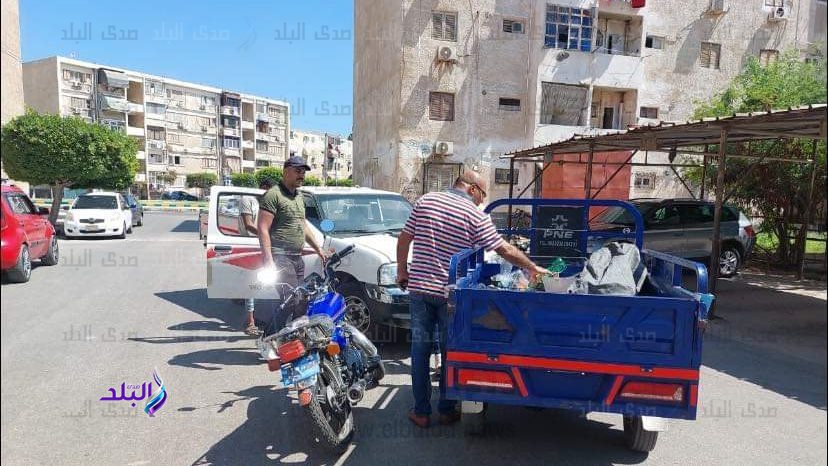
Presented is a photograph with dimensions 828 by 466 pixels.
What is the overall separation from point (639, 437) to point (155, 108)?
208 feet

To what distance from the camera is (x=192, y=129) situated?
63.1 m

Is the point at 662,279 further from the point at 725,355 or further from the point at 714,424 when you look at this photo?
the point at 725,355

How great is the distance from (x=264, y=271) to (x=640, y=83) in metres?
23.9

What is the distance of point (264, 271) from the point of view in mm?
5117

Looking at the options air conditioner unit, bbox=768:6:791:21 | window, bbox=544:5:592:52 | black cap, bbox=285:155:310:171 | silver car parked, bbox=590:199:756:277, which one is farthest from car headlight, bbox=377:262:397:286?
air conditioner unit, bbox=768:6:791:21

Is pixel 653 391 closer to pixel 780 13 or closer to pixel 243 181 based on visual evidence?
pixel 780 13

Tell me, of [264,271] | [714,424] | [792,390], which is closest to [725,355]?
[792,390]

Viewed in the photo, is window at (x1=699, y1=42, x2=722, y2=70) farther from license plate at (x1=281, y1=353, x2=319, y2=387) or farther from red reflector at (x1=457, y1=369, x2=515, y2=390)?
license plate at (x1=281, y1=353, x2=319, y2=387)

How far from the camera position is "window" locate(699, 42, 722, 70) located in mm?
25094

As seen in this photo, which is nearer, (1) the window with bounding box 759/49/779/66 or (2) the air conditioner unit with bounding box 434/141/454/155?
(2) the air conditioner unit with bounding box 434/141/454/155

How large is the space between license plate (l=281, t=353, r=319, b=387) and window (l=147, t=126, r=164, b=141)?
201 ft

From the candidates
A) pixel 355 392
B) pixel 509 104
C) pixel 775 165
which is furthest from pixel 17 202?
pixel 509 104

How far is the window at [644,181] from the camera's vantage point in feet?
80.4

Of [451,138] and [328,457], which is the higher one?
[451,138]
